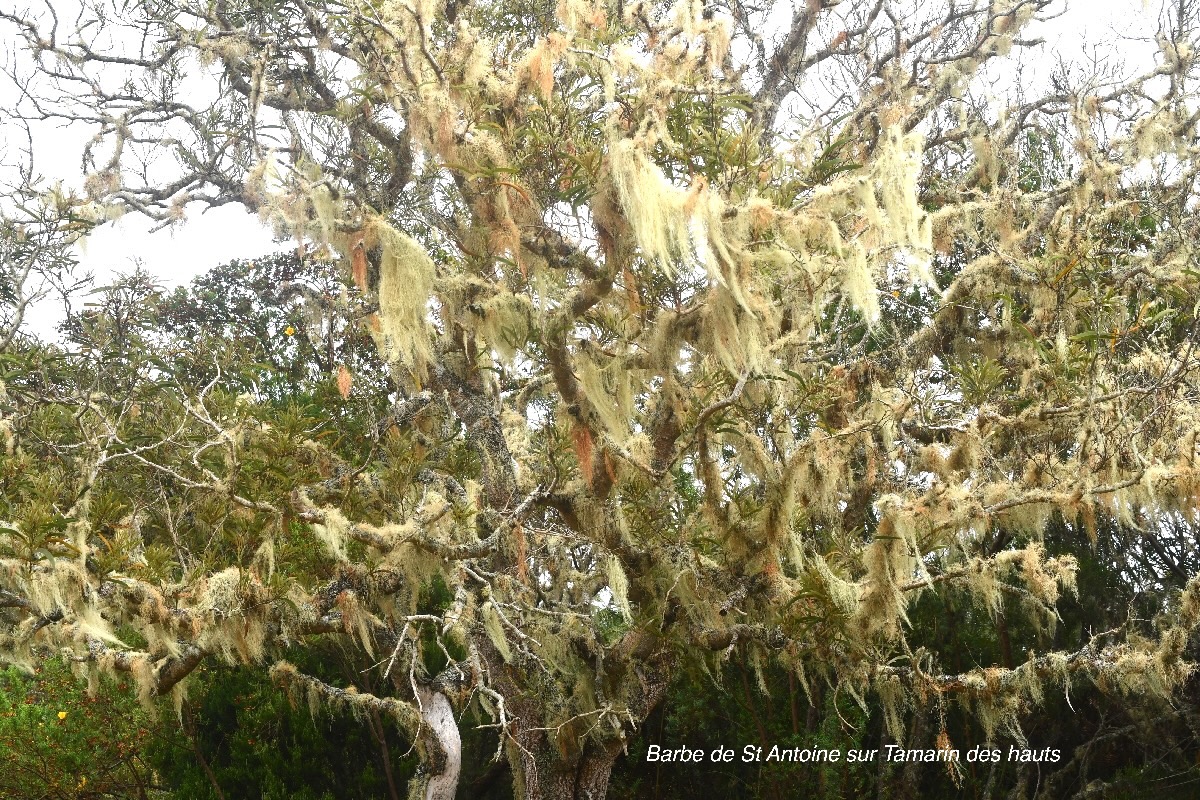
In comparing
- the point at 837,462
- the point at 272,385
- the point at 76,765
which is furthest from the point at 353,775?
the point at 837,462

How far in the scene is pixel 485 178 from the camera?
13.7 ft

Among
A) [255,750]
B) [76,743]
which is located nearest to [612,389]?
[255,750]

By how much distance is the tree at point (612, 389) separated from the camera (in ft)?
13.2

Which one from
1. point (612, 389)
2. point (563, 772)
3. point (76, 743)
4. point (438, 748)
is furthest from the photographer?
point (76, 743)

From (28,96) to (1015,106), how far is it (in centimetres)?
538

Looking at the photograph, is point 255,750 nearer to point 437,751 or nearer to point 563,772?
point 563,772

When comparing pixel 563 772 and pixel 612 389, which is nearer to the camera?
pixel 612 389

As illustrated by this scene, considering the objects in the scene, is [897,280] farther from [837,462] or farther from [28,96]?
[28,96]

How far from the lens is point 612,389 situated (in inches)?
170

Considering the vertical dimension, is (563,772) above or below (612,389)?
below

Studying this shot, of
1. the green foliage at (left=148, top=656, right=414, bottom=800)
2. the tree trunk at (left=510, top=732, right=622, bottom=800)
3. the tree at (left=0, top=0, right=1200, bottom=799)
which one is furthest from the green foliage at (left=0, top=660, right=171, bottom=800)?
the tree trunk at (left=510, top=732, right=622, bottom=800)

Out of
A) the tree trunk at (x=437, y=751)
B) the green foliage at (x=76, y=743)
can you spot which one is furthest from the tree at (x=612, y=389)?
the green foliage at (x=76, y=743)

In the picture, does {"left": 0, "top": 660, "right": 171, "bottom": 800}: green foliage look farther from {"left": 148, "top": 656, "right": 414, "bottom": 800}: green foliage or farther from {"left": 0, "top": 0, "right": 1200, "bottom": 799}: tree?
{"left": 0, "top": 0, "right": 1200, "bottom": 799}: tree

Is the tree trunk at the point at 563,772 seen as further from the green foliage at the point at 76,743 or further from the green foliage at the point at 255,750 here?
the green foliage at the point at 76,743
